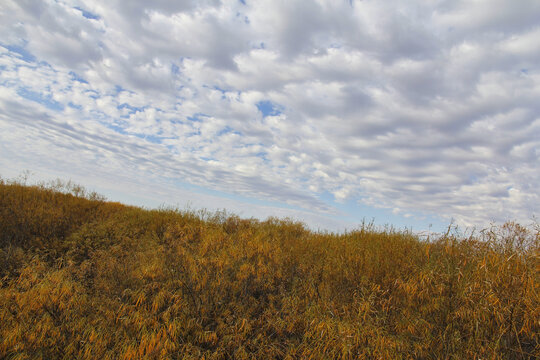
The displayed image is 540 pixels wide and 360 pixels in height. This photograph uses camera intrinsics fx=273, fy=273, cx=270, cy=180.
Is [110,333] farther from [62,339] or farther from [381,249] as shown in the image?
[381,249]

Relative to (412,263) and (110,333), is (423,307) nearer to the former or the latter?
(412,263)

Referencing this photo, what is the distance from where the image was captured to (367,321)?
4188 millimetres

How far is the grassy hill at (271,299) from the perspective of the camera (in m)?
3.55

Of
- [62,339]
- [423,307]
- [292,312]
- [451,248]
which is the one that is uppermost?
[451,248]

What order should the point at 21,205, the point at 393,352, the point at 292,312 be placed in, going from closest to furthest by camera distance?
1. the point at 393,352
2. the point at 292,312
3. the point at 21,205

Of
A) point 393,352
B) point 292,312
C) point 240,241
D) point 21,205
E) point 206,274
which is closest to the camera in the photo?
point 393,352

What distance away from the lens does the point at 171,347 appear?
12.3 feet

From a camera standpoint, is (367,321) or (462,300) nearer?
(462,300)

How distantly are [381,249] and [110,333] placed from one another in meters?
5.34

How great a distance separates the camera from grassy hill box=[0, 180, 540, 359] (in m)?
3.55

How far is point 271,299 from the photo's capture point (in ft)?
16.4

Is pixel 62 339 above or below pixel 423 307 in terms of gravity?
below

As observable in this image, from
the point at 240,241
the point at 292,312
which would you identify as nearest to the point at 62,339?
the point at 292,312

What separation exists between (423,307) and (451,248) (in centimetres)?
140
